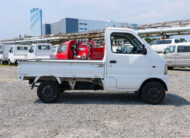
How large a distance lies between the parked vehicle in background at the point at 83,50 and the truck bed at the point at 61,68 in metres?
1.55

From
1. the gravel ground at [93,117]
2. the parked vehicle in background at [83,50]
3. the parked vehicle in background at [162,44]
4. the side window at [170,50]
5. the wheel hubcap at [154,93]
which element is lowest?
the gravel ground at [93,117]

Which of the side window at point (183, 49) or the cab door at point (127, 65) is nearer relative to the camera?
the cab door at point (127, 65)

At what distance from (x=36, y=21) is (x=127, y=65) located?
9005 cm

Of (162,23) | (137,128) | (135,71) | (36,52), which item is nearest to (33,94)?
(135,71)

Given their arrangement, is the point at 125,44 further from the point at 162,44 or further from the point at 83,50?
the point at 162,44

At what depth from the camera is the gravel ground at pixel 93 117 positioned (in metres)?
4.16

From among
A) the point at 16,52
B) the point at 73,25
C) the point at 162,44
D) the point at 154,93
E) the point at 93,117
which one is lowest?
the point at 93,117

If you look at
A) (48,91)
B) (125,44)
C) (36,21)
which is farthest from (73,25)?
(48,91)

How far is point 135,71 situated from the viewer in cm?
614

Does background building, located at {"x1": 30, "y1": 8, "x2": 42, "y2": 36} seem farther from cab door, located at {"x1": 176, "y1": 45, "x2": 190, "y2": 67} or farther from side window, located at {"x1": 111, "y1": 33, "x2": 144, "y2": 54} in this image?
side window, located at {"x1": 111, "y1": 33, "x2": 144, "y2": 54}

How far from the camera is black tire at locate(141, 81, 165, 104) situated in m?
6.21

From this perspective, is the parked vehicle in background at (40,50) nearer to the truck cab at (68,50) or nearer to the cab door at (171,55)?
the truck cab at (68,50)

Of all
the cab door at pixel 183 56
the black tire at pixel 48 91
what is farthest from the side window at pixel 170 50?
the black tire at pixel 48 91

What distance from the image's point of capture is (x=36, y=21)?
295 ft
